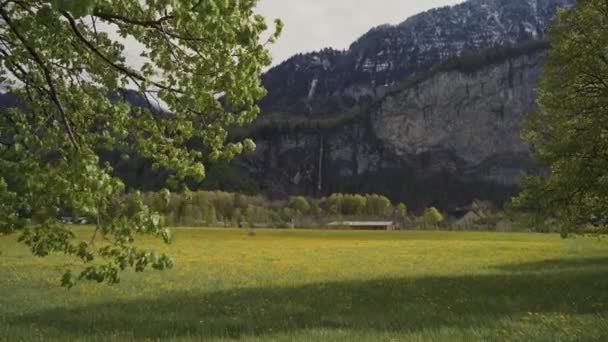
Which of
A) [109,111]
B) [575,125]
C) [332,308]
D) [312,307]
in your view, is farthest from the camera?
[575,125]

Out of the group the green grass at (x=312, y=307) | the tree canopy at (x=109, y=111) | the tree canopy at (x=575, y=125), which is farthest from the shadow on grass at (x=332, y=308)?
the tree canopy at (x=109, y=111)

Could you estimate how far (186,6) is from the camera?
6344 mm

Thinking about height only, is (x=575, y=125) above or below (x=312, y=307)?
above

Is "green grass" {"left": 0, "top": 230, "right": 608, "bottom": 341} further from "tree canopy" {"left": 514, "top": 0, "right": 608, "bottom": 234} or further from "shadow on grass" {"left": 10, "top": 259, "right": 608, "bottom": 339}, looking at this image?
"tree canopy" {"left": 514, "top": 0, "right": 608, "bottom": 234}

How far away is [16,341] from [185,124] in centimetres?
716

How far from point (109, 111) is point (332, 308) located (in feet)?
35.2

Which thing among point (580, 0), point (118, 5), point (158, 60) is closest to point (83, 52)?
point (158, 60)

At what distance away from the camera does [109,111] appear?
9.62 metres

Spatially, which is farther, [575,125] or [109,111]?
[575,125]

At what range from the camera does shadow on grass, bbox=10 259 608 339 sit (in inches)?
559

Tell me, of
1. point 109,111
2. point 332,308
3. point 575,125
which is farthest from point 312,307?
point 575,125

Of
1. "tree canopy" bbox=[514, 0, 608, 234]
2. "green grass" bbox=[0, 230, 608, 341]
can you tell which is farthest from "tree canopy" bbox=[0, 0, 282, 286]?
"tree canopy" bbox=[514, 0, 608, 234]

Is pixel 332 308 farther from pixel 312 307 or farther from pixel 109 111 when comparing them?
pixel 109 111

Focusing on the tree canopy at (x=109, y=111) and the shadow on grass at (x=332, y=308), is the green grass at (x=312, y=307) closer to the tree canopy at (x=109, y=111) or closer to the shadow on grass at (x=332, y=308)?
the shadow on grass at (x=332, y=308)
